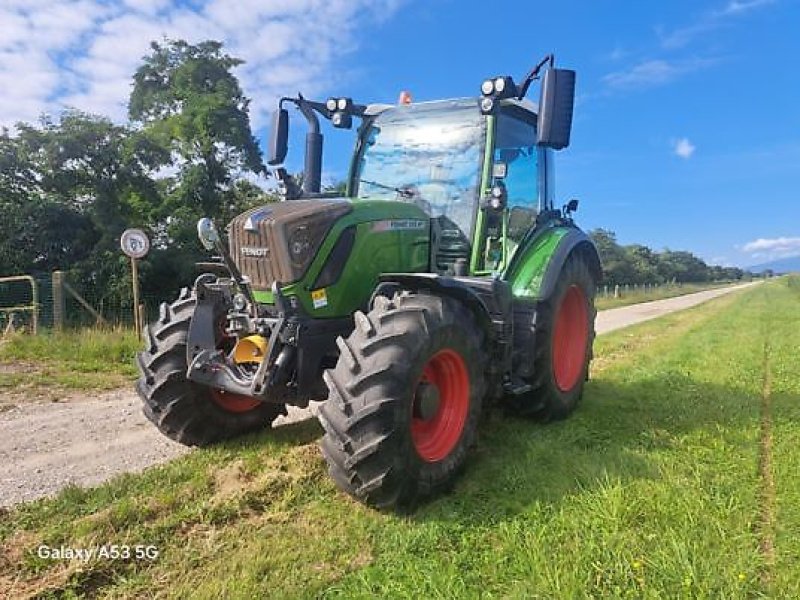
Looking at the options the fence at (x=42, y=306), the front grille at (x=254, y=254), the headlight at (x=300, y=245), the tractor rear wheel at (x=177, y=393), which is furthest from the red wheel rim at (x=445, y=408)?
the fence at (x=42, y=306)

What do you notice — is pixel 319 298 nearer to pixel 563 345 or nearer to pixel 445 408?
pixel 445 408

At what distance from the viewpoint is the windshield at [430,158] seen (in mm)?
5016

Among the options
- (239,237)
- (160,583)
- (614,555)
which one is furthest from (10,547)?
(614,555)

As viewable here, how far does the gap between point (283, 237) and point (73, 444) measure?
8.59ft

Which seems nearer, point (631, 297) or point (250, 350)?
point (250, 350)

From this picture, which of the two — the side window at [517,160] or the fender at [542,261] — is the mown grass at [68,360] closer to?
the fender at [542,261]

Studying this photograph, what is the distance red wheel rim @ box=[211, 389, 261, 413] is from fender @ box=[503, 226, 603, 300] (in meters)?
2.19

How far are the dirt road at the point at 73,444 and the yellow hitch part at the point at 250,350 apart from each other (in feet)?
3.38

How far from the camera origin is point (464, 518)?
343 centimetres

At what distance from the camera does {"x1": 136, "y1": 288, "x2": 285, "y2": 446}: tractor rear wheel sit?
4.30 metres

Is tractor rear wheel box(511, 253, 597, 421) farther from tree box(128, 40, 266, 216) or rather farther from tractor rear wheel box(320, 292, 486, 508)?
tree box(128, 40, 266, 216)

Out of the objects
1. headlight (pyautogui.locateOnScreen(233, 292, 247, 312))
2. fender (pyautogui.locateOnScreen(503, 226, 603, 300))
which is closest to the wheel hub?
headlight (pyautogui.locateOnScreen(233, 292, 247, 312))

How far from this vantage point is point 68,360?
8867 millimetres

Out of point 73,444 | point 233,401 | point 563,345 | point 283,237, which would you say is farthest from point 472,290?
point 73,444
